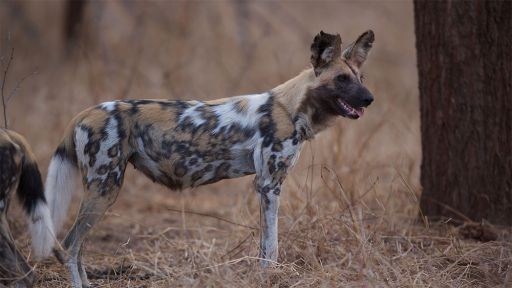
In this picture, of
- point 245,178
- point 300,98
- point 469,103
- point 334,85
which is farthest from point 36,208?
point 245,178

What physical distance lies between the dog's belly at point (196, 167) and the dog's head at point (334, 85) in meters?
0.52

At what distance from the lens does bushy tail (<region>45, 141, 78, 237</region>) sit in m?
4.25

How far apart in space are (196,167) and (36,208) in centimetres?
98

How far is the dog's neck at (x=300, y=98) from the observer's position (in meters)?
4.51

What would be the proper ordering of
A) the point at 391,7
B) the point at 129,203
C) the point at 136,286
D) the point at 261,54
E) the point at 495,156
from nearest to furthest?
the point at 136,286, the point at 495,156, the point at 129,203, the point at 261,54, the point at 391,7

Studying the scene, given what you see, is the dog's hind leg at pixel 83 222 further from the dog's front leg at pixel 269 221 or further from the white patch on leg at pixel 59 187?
the dog's front leg at pixel 269 221

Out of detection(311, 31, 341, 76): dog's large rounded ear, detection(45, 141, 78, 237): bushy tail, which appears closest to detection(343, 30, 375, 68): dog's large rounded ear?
detection(311, 31, 341, 76): dog's large rounded ear

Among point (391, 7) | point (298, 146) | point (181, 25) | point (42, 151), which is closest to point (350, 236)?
point (298, 146)

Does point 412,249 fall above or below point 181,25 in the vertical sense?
below

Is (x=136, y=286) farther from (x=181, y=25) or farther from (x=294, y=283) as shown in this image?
(x=181, y=25)

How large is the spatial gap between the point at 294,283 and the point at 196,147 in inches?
38.6

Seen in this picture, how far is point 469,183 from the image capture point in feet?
17.9

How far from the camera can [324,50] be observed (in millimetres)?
4465

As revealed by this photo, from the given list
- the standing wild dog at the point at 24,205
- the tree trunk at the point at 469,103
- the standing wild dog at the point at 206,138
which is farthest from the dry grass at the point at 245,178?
the standing wild dog at the point at 24,205
